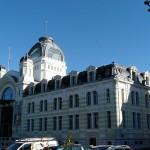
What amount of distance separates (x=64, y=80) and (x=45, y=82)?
5.26 meters

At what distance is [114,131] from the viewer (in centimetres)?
3922

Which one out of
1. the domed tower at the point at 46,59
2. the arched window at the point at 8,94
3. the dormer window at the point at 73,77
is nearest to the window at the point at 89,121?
the dormer window at the point at 73,77

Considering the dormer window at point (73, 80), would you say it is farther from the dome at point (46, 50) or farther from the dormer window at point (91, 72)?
the dome at point (46, 50)

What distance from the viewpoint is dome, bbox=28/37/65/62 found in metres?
64.6

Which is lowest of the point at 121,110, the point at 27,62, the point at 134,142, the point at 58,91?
the point at 134,142

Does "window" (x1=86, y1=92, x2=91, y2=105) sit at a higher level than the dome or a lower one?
lower

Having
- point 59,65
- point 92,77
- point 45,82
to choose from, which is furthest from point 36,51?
point 92,77

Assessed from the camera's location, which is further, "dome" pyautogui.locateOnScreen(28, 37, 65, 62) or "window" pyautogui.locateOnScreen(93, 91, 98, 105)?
"dome" pyautogui.locateOnScreen(28, 37, 65, 62)

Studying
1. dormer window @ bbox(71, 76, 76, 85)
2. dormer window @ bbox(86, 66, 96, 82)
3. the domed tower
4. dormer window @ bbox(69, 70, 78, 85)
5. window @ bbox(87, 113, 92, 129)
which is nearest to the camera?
window @ bbox(87, 113, 92, 129)

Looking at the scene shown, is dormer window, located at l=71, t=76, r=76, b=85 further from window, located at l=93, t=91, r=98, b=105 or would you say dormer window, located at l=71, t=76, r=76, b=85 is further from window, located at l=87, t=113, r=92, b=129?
window, located at l=87, t=113, r=92, b=129

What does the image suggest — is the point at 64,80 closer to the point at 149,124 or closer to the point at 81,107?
the point at 81,107

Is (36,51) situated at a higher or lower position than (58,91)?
higher

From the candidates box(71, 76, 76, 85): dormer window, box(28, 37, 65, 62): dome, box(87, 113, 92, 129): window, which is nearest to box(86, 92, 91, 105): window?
box(87, 113, 92, 129): window

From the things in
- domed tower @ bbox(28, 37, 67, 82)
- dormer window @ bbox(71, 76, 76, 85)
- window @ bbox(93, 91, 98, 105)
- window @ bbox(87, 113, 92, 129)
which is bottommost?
window @ bbox(87, 113, 92, 129)
